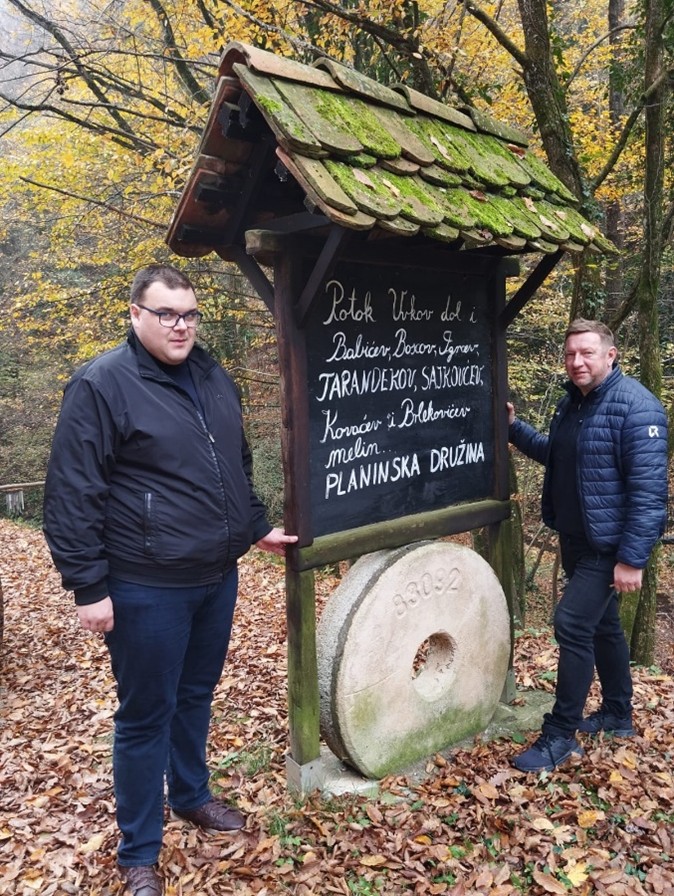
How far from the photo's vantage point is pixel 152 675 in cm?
Result: 256

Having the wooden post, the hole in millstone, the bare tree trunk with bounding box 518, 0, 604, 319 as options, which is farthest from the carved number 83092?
the bare tree trunk with bounding box 518, 0, 604, 319

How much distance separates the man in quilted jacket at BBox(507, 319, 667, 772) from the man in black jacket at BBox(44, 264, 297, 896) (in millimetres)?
1832

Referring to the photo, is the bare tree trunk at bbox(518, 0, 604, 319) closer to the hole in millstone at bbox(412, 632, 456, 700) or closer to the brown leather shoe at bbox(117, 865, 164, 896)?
the hole in millstone at bbox(412, 632, 456, 700)

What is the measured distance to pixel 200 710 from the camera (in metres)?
3.00

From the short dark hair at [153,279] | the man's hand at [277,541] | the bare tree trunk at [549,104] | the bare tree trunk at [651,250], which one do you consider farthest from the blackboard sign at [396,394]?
A: the bare tree trunk at [549,104]

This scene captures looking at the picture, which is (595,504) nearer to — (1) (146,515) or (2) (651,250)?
(1) (146,515)

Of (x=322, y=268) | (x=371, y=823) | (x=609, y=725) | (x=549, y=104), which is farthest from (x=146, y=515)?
(x=549, y=104)

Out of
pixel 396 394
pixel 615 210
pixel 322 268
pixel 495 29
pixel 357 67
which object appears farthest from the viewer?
pixel 615 210

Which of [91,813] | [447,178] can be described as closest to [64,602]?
[91,813]

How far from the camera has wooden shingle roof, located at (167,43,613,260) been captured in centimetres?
252

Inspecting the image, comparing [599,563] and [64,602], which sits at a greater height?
[599,563]

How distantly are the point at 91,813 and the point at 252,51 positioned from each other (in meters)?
3.64

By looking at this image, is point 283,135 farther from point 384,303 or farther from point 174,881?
point 174,881

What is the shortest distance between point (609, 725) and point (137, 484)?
10.1 feet
